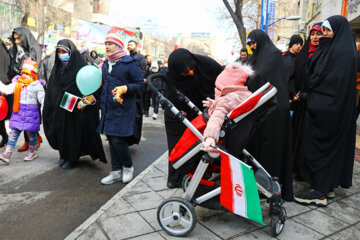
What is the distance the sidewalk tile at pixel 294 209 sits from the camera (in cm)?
304

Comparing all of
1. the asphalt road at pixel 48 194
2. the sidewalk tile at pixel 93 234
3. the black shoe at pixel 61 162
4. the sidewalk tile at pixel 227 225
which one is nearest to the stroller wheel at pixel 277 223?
the sidewalk tile at pixel 227 225

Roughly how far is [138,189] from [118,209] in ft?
1.93

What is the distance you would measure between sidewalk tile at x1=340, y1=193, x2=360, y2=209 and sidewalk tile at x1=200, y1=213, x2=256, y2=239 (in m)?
1.39

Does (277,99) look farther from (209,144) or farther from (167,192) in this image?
(167,192)

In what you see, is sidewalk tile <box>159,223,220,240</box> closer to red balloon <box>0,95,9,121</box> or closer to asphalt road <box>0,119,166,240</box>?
asphalt road <box>0,119,166,240</box>

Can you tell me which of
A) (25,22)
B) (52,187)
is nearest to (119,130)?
(52,187)

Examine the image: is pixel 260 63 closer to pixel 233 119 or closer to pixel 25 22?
pixel 233 119

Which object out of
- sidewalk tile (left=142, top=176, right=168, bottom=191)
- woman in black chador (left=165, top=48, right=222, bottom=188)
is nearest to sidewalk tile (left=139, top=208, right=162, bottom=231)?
woman in black chador (left=165, top=48, right=222, bottom=188)

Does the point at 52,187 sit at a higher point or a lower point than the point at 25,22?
lower

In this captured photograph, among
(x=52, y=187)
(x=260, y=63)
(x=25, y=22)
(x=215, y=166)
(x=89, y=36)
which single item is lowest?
(x=52, y=187)

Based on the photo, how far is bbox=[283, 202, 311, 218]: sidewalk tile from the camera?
3045 mm

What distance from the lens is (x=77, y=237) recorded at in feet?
8.20

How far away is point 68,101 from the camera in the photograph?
415 centimetres

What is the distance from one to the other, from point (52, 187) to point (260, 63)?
10.0 feet
